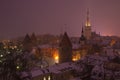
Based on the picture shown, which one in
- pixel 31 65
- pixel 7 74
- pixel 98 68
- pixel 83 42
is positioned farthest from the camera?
pixel 83 42

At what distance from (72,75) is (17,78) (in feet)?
23.4

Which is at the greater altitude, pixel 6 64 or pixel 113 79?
pixel 6 64

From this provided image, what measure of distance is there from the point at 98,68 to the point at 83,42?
16.2 meters

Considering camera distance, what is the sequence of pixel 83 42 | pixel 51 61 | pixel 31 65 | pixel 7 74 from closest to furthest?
pixel 7 74, pixel 31 65, pixel 51 61, pixel 83 42

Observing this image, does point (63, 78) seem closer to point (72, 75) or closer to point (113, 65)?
point (72, 75)

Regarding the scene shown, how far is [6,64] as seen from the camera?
644 inches

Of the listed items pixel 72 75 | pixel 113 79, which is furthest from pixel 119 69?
pixel 72 75

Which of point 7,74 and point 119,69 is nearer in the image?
point 7,74

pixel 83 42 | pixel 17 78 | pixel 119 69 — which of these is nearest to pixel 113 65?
pixel 119 69

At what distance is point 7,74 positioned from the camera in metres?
16.1

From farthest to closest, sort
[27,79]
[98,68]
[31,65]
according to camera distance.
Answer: [31,65] < [98,68] < [27,79]

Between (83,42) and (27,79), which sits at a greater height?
(83,42)

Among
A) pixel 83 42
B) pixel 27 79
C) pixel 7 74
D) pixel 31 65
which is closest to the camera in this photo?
pixel 7 74

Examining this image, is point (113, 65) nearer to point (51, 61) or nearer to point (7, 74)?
point (51, 61)
